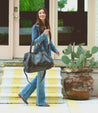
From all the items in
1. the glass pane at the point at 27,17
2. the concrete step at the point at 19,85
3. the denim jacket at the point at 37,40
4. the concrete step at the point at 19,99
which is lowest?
the concrete step at the point at 19,99

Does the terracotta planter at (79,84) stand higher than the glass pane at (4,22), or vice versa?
the glass pane at (4,22)

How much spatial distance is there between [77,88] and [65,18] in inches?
84.5

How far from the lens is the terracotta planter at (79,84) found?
5.43 meters

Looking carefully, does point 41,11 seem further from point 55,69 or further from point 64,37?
point 64,37

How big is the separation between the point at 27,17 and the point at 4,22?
0.51 metres

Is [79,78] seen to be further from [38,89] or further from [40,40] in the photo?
[40,40]

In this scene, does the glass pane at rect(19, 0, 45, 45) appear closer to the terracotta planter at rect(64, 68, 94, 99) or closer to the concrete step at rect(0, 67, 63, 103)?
the concrete step at rect(0, 67, 63, 103)

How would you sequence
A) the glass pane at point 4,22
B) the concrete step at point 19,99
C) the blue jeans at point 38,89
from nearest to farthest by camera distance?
the blue jeans at point 38,89 → the concrete step at point 19,99 → the glass pane at point 4,22

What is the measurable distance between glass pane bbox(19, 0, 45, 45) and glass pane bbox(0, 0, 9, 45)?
30 centimetres

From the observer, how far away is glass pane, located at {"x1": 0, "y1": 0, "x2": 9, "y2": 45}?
7.04 metres

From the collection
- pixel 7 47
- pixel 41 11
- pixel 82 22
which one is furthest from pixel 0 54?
pixel 41 11

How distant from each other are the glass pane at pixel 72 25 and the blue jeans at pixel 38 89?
2.40 m

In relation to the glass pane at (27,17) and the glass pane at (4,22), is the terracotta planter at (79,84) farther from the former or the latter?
the glass pane at (4,22)

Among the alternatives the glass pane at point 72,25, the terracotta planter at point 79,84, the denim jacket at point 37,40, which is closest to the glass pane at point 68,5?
the glass pane at point 72,25
